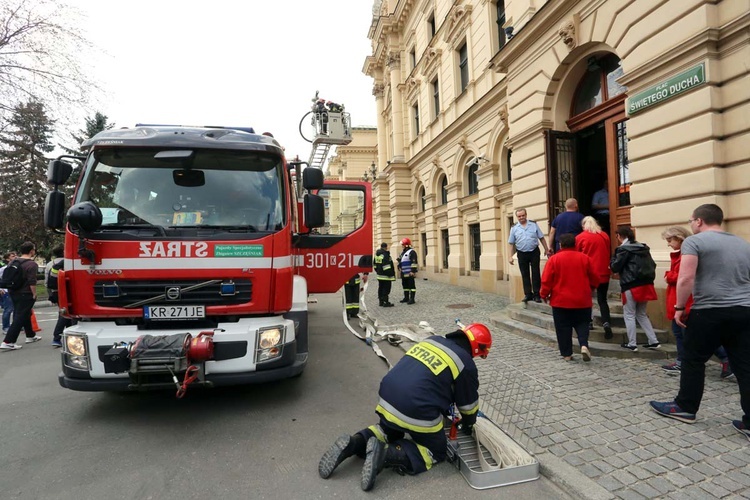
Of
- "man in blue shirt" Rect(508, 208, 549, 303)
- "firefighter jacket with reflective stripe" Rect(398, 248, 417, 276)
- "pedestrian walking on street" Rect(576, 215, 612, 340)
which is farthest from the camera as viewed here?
"firefighter jacket with reflective stripe" Rect(398, 248, 417, 276)

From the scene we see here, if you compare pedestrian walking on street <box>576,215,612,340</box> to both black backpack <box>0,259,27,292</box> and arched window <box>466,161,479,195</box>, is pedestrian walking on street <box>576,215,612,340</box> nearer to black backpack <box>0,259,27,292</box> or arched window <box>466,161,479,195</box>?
arched window <box>466,161,479,195</box>

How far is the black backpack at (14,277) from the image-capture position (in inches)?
273

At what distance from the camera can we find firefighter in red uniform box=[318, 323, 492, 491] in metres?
2.63

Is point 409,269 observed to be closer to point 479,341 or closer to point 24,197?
point 479,341

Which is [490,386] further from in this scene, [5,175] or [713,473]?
[5,175]

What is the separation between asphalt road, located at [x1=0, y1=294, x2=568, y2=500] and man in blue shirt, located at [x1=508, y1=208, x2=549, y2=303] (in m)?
3.94

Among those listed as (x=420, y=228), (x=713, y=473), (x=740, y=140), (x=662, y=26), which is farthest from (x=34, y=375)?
(x=420, y=228)

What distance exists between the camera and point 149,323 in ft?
11.9

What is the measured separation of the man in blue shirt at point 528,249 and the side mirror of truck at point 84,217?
21.4 ft

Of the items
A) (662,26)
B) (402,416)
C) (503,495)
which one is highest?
(662,26)

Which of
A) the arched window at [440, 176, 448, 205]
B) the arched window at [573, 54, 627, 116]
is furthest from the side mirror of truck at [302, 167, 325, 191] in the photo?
the arched window at [440, 176, 448, 205]

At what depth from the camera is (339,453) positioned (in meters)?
2.69

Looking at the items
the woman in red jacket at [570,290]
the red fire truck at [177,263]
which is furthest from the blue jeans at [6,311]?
the woman in red jacket at [570,290]

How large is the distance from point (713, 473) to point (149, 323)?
4.72 meters
